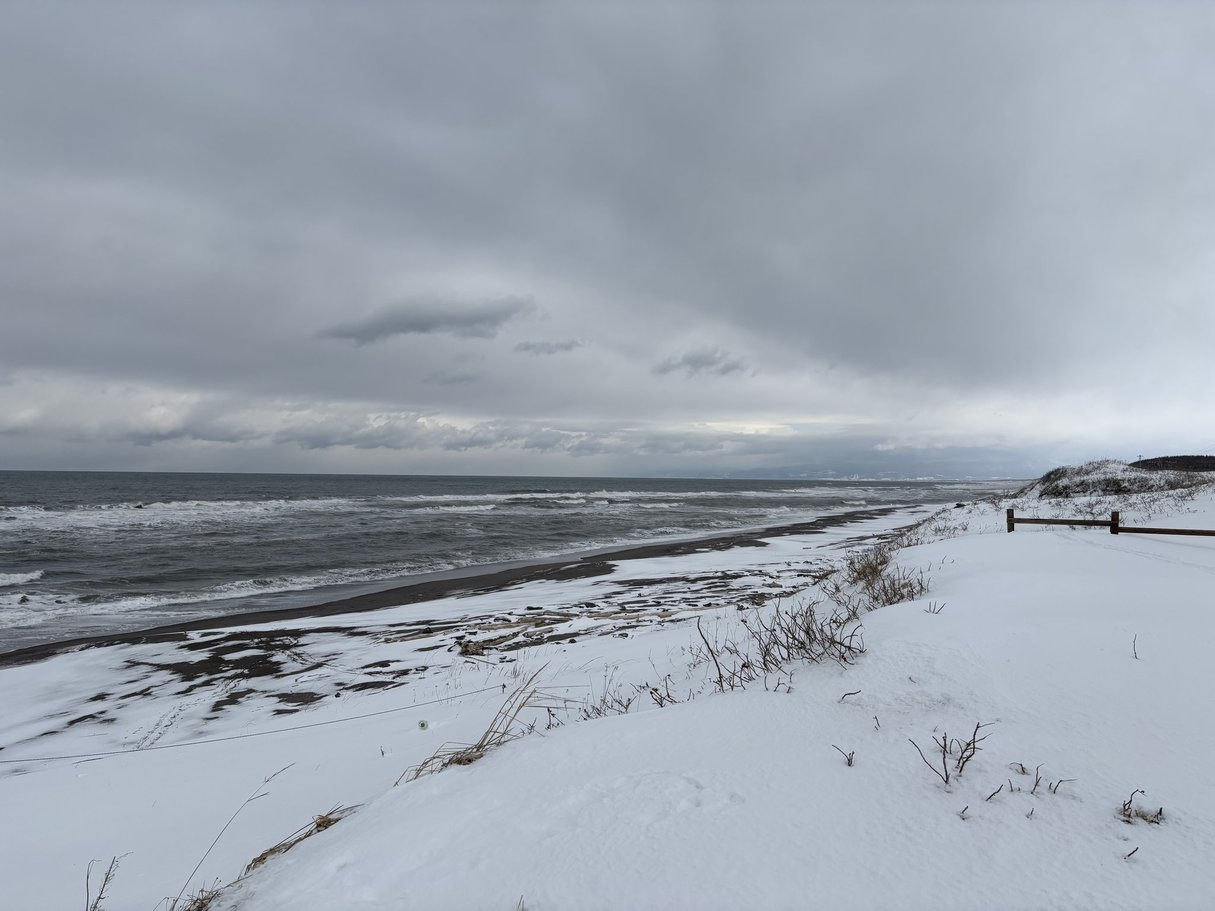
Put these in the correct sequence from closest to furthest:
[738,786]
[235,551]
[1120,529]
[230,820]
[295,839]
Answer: [738,786] → [295,839] → [230,820] → [1120,529] → [235,551]

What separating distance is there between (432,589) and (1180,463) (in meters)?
Result: 38.7

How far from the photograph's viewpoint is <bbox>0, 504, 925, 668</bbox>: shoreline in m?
9.92

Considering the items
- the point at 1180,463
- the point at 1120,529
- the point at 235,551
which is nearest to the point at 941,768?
the point at 1120,529

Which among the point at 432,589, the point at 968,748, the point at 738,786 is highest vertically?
the point at 968,748

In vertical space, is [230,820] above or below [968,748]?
below

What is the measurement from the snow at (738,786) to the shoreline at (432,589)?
185 inches

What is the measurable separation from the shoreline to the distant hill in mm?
21850

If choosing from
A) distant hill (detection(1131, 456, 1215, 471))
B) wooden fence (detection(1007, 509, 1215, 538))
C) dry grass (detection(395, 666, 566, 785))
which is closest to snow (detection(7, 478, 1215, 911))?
dry grass (detection(395, 666, 566, 785))

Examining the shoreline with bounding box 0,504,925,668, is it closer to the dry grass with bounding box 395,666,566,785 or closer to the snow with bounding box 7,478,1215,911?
the snow with bounding box 7,478,1215,911

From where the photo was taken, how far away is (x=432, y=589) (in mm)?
14414

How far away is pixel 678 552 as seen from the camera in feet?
66.3

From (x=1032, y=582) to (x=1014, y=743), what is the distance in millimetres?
3806

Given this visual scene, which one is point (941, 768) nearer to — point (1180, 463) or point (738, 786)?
point (738, 786)

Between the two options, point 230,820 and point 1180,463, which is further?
point 1180,463
